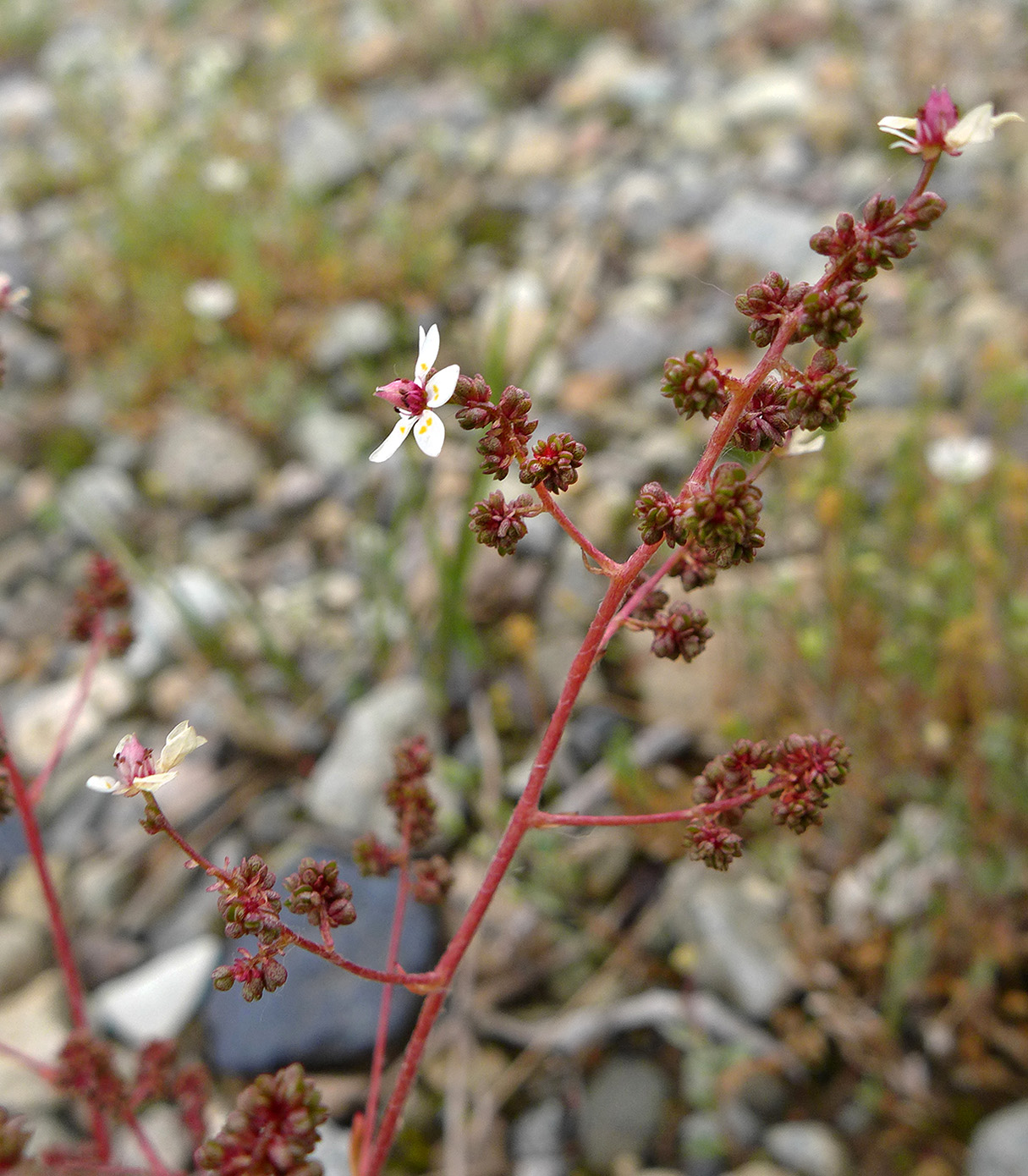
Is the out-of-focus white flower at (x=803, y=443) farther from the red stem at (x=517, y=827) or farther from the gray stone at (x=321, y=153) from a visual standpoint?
the gray stone at (x=321, y=153)

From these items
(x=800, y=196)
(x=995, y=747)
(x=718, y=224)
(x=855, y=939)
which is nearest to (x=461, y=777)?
(x=855, y=939)

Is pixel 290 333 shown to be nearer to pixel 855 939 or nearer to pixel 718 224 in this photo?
pixel 718 224

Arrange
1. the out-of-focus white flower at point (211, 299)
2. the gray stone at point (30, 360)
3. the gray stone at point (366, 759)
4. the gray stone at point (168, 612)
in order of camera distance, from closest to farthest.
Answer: the gray stone at point (366, 759) → the gray stone at point (168, 612) → the out-of-focus white flower at point (211, 299) → the gray stone at point (30, 360)

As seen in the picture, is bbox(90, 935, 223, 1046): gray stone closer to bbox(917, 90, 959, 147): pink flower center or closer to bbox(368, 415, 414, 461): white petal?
bbox(368, 415, 414, 461): white petal

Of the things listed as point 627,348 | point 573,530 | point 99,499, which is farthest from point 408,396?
point 99,499

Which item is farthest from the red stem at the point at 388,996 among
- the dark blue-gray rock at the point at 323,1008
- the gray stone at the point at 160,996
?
the gray stone at the point at 160,996

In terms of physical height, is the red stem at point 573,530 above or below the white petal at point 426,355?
below

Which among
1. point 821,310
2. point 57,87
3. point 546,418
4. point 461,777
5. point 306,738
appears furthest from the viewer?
point 57,87
